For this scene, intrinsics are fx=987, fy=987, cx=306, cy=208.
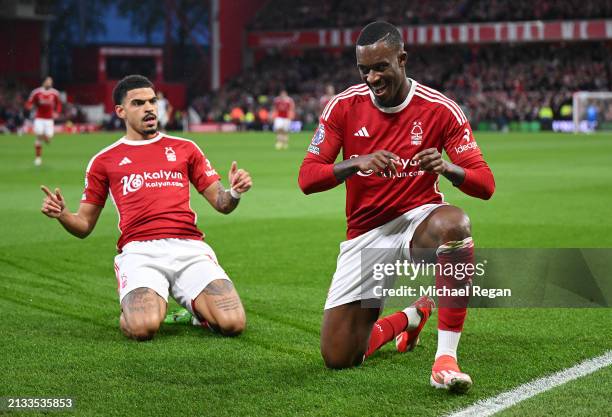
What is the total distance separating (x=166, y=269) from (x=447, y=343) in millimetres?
2276

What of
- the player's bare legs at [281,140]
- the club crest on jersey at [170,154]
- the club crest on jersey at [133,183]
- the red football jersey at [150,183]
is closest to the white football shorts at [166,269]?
A: the red football jersey at [150,183]

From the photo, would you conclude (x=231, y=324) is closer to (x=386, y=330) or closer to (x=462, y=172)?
(x=386, y=330)

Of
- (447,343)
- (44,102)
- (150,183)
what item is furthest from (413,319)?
(44,102)

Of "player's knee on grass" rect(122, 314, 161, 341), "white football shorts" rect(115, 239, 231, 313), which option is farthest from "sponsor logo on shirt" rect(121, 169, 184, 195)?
"player's knee on grass" rect(122, 314, 161, 341)

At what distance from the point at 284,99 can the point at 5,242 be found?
946 inches

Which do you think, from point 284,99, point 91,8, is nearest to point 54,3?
point 91,8

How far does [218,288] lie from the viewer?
653 cm

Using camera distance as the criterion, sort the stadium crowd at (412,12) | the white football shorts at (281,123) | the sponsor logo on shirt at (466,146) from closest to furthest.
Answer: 1. the sponsor logo on shirt at (466,146)
2. the white football shorts at (281,123)
3. the stadium crowd at (412,12)

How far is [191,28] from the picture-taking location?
Result: 59938 mm

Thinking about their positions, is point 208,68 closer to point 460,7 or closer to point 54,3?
point 54,3

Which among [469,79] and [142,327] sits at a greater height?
[469,79]

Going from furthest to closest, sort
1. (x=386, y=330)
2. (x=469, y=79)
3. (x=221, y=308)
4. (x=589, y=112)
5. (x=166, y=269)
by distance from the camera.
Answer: (x=469, y=79), (x=589, y=112), (x=166, y=269), (x=221, y=308), (x=386, y=330)

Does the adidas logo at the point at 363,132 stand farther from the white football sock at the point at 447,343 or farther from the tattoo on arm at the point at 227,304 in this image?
the tattoo on arm at the point at 227,304

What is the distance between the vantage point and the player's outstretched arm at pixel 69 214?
20.2ft
